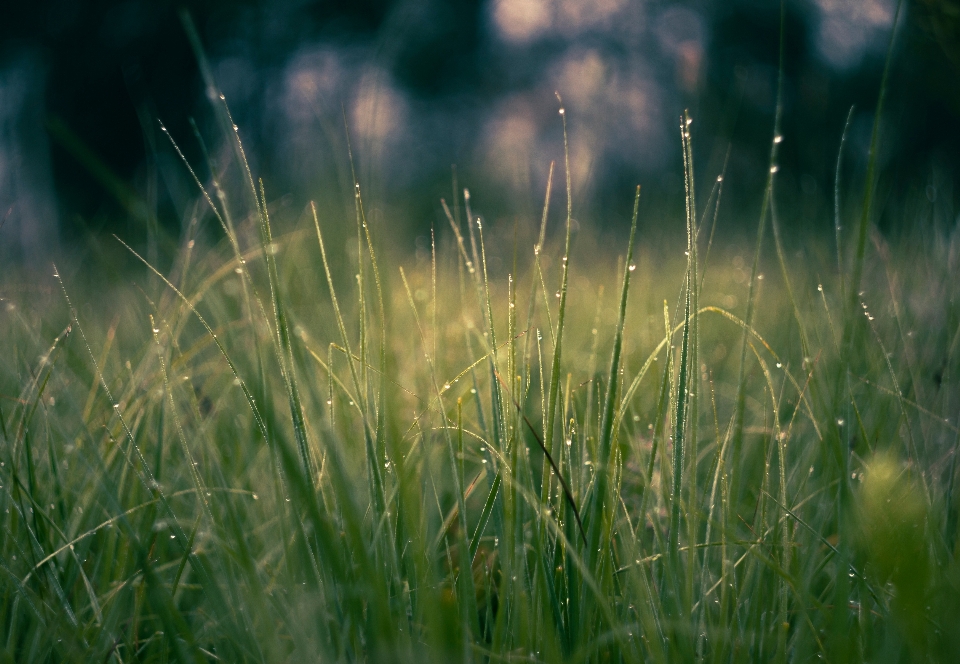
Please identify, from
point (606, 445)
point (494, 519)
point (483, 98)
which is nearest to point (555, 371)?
point (606, 445)

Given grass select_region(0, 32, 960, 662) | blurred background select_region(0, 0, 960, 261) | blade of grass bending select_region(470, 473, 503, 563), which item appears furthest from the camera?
blurred background select_region(0, 0, 960, 261)

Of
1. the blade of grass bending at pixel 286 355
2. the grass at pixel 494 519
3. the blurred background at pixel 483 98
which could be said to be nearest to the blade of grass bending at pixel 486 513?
the grass at pixel 494 519

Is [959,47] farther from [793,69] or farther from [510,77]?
[510,77]

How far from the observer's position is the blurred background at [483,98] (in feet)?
10.4

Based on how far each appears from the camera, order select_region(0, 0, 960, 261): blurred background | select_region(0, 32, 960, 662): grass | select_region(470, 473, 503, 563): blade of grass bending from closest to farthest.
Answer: select_region(0, 32, 960, 662): grass < select_region(470, 473, 503, 563): blade of grass bending < select_region(0, 0, 960, 261): blurred background

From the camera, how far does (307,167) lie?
8.39 ft

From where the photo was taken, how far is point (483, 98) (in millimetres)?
7844

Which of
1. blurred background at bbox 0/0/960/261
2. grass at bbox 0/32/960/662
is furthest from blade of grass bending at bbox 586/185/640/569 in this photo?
blurred background at bbox 0/0/960/261

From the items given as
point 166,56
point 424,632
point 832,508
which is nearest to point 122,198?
point 424,632

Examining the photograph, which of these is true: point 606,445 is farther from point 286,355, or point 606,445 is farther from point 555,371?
point 286,355

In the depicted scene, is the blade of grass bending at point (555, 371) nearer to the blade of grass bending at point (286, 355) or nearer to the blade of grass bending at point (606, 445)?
the blade of grass bending at point (606, 445)

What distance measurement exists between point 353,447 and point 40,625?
44cm

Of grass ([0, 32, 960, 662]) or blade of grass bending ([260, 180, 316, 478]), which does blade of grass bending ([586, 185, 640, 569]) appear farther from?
blade of grass bending ([260, 180, 316, 478])

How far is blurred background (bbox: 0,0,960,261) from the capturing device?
10.4 feet
